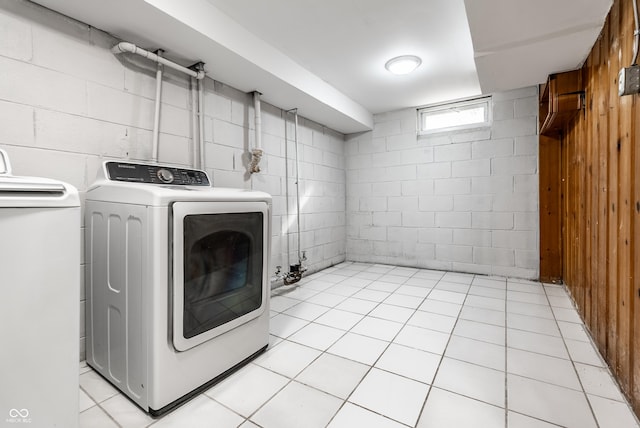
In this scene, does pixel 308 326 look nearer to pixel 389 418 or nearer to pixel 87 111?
pixel 389 418

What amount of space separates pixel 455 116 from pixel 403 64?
4.91 feet

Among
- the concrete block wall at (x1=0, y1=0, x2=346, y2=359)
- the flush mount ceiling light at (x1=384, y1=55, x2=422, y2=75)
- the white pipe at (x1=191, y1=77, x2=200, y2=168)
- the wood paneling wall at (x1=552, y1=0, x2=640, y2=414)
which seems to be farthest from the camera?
the flush mount ceiling light at (x1=384, y1=55, x2=422, y2=75)

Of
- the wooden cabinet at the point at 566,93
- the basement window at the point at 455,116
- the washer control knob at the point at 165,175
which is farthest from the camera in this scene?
the basement window at the point at 455,116

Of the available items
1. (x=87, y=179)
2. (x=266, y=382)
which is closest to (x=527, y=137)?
(x=266, y=382)

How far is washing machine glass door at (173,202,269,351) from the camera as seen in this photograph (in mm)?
1281

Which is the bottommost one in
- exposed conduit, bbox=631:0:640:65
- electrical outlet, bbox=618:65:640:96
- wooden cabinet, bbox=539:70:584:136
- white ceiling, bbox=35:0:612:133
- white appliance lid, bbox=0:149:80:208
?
white appliance lid, bbox=0:149:80:208

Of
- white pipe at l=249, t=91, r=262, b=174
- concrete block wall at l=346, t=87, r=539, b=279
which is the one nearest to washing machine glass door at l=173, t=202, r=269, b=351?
white pipe at l=249, t=91, r=262, b=174

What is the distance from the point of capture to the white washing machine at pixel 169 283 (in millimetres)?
1227

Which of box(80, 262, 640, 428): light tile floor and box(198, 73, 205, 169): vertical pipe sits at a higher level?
box(198, 73, 205, 169): vertical pipe

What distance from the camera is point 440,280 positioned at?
3.35m

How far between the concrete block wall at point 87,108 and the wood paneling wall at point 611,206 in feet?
8.79

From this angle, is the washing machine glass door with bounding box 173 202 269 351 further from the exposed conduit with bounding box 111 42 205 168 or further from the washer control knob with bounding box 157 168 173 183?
the exposed conduit with bounding box 111 42 205 168

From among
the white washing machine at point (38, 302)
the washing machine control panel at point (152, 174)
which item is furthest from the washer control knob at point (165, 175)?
the white washing machine at point (38, 302)

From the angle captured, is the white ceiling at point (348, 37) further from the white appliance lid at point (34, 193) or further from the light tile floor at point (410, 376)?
the light tile floor at point (410, 376)
